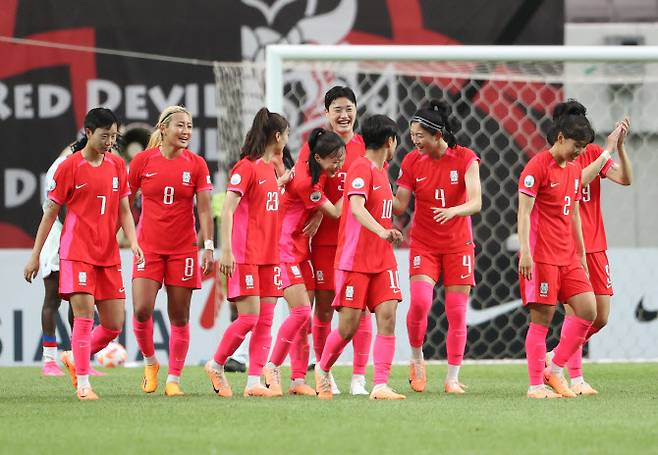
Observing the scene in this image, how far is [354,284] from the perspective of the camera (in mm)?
7918

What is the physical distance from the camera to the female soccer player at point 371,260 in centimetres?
791

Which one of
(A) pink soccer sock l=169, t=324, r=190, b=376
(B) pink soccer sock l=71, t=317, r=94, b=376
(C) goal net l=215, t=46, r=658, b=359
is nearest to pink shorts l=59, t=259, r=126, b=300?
(B) pink soccer sock l=71, t=317, r=94, b=376

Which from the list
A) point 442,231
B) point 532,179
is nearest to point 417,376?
point 442,231

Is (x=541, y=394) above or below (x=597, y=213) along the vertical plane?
below

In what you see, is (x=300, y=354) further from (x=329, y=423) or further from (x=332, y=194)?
(x=329, y=423)

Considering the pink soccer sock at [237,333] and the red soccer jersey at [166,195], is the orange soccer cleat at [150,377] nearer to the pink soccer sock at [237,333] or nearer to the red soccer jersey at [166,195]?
Answer: the pink soccer sock at [237,333]

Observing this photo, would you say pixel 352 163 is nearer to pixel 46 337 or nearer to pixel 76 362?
pixel 76 362

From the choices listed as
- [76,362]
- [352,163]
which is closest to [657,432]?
[352,163]

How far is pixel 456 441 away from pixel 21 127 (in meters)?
8.18

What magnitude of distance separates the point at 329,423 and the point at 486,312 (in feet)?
19.6

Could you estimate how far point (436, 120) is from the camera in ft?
27.9

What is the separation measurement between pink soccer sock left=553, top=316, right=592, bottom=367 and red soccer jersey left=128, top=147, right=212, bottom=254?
2.31 m

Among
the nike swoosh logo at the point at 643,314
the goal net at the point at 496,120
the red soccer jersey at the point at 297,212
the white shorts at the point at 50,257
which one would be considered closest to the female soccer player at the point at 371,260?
the red soccer jersey at the point at 297,212

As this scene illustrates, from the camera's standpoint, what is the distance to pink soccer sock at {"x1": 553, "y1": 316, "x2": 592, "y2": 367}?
27.1 feet
